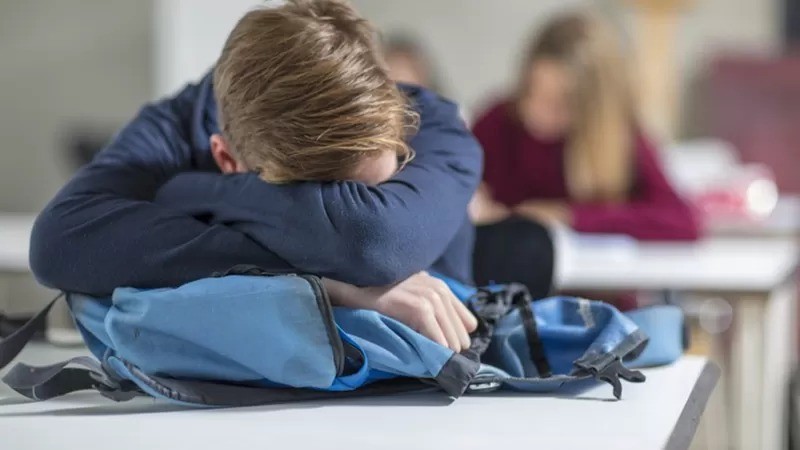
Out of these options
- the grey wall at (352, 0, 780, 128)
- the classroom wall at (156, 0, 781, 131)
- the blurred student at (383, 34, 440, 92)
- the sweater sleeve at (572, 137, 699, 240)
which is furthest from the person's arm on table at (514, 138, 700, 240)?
the grey wall at (352, 0, 780, 128)

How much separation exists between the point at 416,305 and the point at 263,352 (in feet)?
0.42

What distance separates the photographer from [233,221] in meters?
0.97

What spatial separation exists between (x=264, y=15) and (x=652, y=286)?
0.94 meters

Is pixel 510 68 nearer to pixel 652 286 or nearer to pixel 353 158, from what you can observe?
pixel 652 286

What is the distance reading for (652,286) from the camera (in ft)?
5.71

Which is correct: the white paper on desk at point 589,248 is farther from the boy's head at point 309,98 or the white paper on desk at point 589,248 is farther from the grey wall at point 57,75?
the grey wall at point 57,75

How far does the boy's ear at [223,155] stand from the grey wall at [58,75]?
2.88 metres

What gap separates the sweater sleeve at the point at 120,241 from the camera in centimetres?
95

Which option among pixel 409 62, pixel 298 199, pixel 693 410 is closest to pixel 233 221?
pixel 298 199

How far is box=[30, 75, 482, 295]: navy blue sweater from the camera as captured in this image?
0.91 metres

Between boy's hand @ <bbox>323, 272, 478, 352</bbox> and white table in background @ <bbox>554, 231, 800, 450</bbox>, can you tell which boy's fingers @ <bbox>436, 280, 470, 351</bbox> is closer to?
boy's hand @ <bbox>323, 272, 478, 352</bbox>

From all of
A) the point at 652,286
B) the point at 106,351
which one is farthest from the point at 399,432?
the point at 652,286

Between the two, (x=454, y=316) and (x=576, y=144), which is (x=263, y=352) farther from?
(x=576, y=144)

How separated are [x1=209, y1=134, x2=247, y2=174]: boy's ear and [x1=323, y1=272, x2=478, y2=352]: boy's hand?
16cm
